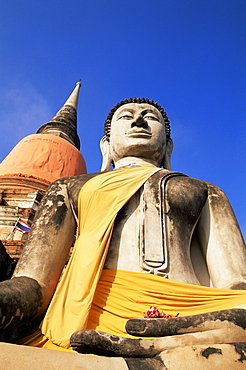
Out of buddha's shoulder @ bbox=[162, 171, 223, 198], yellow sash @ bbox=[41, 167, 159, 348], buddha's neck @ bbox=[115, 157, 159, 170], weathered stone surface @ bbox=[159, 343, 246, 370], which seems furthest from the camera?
buddha's neck @ bbox=[115, 157, 159, 170]

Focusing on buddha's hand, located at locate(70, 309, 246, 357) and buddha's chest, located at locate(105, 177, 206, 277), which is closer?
buddha's hand, located at locate(70, 309, 246, 357)

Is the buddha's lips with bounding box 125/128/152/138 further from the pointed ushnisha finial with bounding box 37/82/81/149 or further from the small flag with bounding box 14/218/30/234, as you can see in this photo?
the pointed ushnisha finial with bounding box 37/82/81/149

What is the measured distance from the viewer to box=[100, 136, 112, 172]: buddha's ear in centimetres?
457

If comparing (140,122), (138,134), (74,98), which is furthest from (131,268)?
(74,98)

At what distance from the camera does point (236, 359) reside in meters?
Answer: 1.77

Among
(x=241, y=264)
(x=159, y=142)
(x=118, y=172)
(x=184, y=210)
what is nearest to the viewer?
(x=241, y=264)

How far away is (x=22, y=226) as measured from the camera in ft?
31.1

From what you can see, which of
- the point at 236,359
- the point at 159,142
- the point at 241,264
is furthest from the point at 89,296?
the point at 159,142

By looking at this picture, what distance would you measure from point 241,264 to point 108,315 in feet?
4.04

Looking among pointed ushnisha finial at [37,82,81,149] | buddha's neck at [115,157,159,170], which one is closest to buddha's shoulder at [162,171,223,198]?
buddha's neck at [115,157,159,170]

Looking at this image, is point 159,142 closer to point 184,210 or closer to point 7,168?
point 184,210

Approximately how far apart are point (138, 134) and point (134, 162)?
0.35 metres

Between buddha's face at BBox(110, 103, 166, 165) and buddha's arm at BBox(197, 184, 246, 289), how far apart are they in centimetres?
93

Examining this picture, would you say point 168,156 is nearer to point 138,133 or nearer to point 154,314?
point 138,133
